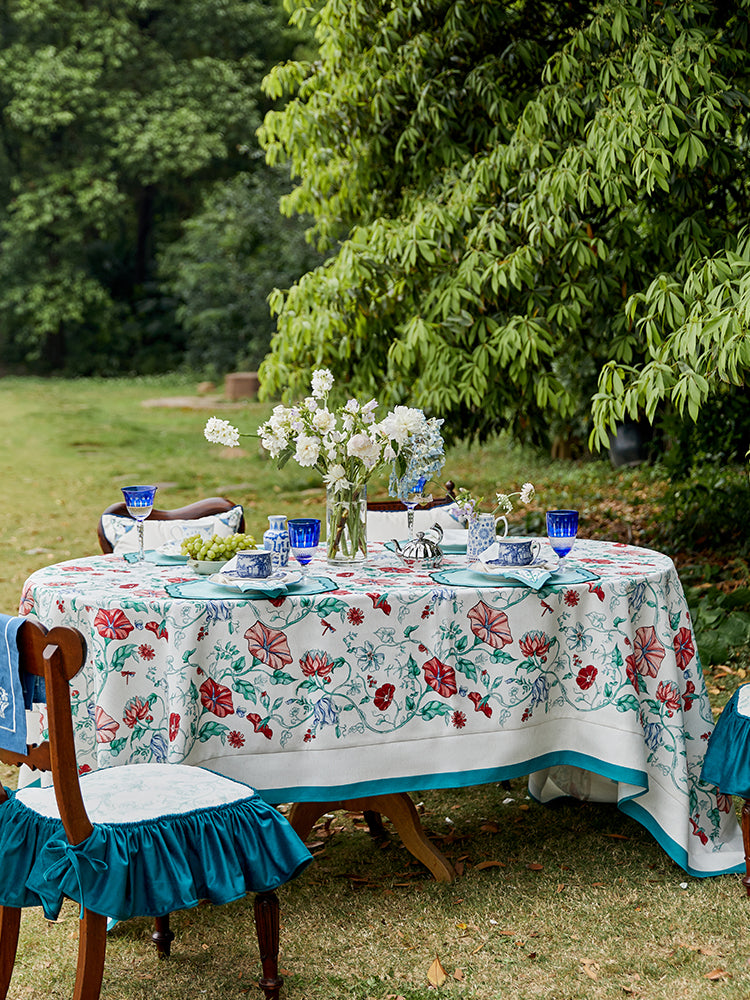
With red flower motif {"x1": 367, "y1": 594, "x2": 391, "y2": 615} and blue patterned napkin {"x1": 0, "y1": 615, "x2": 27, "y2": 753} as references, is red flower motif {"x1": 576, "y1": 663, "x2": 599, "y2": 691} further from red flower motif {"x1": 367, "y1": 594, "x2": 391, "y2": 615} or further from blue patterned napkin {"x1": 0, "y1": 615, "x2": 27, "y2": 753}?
blue patterned napkin {"x1": 0, "y1": 615, "x2": 27, "y2": 753}

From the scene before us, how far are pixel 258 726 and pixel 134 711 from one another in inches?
12.6

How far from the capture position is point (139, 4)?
61.0 feet

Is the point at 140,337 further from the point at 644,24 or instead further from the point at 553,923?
the point at 553,923

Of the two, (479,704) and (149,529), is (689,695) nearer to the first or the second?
(479,704)

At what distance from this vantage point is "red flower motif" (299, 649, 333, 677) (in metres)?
2.75

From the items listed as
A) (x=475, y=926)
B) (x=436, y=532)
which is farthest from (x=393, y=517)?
(x=475, y=926)

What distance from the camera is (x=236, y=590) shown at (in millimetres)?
2783

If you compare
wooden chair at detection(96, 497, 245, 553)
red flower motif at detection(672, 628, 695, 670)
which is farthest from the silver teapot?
wooden chair at detection(96, 497, 245, 553)

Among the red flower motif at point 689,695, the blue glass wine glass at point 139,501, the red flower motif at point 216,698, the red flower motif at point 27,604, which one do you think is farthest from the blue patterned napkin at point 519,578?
the red flower motif at point 27,604

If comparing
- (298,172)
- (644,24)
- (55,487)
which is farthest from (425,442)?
(55,487)

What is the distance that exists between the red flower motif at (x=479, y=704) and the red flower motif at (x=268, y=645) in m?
0.52

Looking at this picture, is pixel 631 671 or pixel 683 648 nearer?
pixel 631 671

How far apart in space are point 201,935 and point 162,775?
1.98 feet

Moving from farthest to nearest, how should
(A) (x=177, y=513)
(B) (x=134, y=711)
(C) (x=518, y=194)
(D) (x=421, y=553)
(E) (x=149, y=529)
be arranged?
1. (C) (x=518, y=194)
2. (A) (x=177, y=513)
3. (E) (x=149, y=529)
4. (D) (x=421, y=553)
5. (B) (x=134, y=711)
